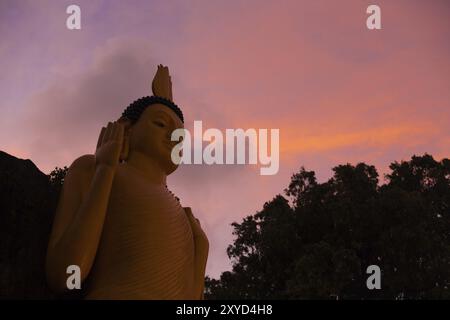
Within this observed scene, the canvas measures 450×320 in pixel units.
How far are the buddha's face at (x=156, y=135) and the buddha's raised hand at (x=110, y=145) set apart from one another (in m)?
0.45

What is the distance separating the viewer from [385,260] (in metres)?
15.5

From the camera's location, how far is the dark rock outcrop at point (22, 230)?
15.4 feet

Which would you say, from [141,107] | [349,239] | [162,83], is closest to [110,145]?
[141,107]

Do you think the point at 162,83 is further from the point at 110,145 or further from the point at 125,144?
the point at 110,145

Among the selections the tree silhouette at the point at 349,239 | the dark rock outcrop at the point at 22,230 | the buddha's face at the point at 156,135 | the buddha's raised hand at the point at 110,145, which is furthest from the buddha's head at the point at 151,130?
the tree silhouette at the point at 349,239

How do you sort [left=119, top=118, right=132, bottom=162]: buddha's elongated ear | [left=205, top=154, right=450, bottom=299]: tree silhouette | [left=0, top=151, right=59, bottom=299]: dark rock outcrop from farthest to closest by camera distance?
[left=205, top=154, right=450, bottom=299]: tree silhouette
[left=119, top=118, right=132, bottom=162]: buddha's elongated ear
[left=0, top=151, right=59, bottom=299]: dark rock outcrop

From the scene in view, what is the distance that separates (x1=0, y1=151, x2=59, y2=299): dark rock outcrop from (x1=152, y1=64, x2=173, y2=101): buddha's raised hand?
2.29m

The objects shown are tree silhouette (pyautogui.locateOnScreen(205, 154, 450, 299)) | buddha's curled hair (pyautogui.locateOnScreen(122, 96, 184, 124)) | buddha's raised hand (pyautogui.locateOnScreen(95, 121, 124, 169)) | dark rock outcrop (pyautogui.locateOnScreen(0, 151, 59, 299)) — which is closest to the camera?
dark rock outcrop (pyautogui.locateOnScreen(0, 151, 59, 299))

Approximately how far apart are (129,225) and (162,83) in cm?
251

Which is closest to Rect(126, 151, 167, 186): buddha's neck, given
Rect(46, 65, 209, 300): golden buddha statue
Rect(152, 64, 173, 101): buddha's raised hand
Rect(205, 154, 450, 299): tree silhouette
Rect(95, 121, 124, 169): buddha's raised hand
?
Rect(46, 65, 209, 300): golden buddha statue

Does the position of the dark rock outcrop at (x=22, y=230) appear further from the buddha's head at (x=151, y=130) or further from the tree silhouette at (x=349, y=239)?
the tree silhouette at (x=349, y=239)

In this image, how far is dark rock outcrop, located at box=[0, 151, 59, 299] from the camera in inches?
185

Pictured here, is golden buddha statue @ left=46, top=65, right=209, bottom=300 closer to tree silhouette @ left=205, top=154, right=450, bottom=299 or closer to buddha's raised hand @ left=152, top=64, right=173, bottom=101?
buddha's raised hand @ left=152, top=64, right=173, bottom=101
